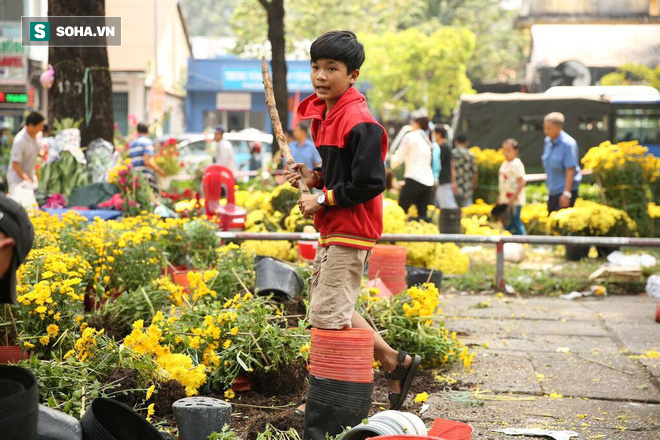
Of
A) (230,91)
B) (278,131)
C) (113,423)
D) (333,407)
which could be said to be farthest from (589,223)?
(230,91)

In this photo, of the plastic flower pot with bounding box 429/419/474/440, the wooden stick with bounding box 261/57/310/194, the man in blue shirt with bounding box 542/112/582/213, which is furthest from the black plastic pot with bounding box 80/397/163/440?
the man in blue shirt with bounding box 542/112/582/213

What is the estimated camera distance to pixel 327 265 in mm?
4555

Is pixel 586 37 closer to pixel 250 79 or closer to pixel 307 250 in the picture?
pixel 250 79

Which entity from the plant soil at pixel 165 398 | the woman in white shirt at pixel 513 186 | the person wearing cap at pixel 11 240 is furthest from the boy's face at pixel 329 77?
the woman in white shirt at pixel 513 186

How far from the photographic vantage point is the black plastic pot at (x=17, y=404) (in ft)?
8.95

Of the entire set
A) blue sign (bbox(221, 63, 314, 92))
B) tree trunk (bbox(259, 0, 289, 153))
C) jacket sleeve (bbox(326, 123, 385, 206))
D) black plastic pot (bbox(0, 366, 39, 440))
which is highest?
blue sign (bbox(221, 63, 314, 92))

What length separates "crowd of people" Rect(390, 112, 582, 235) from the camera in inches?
487

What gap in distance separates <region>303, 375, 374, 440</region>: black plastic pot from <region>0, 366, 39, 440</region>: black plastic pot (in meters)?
1.60

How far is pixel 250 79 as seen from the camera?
176 ft

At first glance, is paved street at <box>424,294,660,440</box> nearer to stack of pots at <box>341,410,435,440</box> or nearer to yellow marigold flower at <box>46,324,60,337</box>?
stack of pots at <box>341,410,435,440</box>

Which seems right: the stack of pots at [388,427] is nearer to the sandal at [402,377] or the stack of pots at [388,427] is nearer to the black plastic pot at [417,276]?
the sandal at [402,377]

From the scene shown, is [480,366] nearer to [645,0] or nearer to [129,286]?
[129,286]

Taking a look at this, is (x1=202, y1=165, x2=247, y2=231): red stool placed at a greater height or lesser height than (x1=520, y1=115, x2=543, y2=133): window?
lesser

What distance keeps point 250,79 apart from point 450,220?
41.7m
